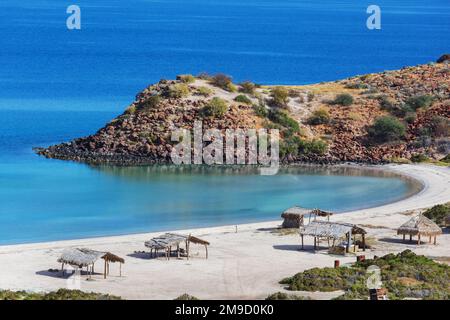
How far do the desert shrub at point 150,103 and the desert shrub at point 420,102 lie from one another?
19.1m

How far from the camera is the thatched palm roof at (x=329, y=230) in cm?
4647

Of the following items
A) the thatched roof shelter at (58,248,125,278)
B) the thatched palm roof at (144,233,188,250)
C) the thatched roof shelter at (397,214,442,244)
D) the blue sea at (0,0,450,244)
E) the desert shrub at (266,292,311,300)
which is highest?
the blue sea at (0,0,450,244)

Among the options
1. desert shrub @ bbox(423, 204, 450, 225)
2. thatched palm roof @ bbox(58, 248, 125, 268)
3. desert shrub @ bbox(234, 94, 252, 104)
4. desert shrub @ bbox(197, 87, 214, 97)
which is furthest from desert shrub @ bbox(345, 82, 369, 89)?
thatched palm roof @ bbox(58, 248, 125, 268)

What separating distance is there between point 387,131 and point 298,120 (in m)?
6.70

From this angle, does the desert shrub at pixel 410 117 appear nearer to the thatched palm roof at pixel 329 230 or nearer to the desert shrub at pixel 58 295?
the thatched palm roof at pixel 329 230

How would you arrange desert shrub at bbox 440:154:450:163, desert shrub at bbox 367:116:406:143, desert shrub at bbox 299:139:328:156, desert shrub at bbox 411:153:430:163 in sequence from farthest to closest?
desert shrub at bbox 367:116:406:143
desert shrub at bbox 299:139:328:156
desert shrub at bbox 411:153:430:163
desert shrub at bbox 440:154:450:163

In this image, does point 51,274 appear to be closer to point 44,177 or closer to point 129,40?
point 44,177

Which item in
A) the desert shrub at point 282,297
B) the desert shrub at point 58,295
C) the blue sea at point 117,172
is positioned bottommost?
the desert shrub at point 282,297

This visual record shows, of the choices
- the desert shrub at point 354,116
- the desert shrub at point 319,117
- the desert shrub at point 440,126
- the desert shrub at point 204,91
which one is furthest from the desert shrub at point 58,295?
the desert shrub at point 354,116

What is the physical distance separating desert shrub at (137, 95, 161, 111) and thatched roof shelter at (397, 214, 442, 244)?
3672 centimetres

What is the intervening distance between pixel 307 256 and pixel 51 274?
10.5m

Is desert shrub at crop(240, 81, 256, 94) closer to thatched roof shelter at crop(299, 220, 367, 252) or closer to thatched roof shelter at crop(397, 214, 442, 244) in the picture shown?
thatched roof shelter at crop(397, 214, 442, 244)

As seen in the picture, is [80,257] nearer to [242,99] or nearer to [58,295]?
[58,295]

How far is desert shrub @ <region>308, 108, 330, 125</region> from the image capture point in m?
84.1
